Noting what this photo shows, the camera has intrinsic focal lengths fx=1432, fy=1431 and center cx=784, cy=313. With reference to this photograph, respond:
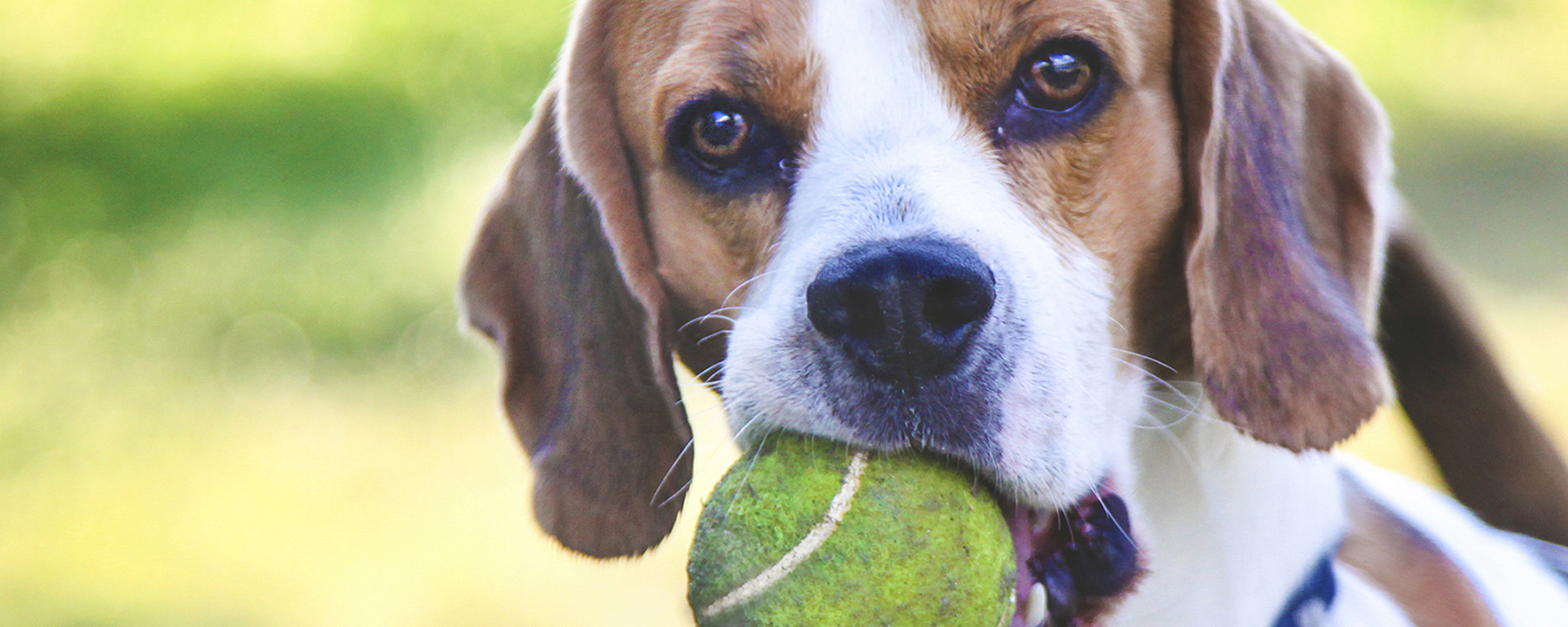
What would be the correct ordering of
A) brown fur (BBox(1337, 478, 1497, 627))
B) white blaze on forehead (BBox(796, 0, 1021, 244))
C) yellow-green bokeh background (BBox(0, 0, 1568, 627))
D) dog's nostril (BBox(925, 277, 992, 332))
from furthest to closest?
yellow-green bokeh background (BBox(0, 0, 1568, 627)), brown fur (BBox(1337, 478, 1497, 627)), white blaze on forehead (BBox(796, 0, 1021, 244)), dog's nostril (BBox(925, 277, 992, 332))

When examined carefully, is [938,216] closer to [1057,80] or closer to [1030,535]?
[1057,80]

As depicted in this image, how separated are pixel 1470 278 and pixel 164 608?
19.5 feet

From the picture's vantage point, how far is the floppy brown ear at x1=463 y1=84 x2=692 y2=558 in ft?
8.16

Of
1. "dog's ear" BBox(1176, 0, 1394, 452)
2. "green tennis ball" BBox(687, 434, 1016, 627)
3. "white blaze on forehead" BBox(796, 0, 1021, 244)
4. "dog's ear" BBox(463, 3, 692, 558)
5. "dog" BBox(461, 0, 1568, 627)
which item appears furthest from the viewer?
"dog's ear" BBox(463, 3, 692, 558)

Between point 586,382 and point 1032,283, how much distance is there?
3.03ft

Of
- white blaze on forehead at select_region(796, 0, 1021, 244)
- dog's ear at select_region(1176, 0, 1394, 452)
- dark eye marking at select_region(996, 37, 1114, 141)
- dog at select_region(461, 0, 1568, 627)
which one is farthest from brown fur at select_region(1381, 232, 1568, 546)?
white blaze on forehead at select_region(796, 0, 1021, 244)

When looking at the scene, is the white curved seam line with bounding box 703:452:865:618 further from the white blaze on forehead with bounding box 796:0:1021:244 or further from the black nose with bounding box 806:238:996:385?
the white blaze on forehead with bounding box 796:0:1021:244

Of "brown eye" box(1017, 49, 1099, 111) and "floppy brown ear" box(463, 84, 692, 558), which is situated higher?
"brown eye" box(1017, 49, 1099, 111)

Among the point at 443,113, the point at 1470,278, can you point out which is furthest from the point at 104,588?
the point at 1470,278

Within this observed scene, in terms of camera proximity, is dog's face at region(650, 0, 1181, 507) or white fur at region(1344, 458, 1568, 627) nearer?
dog's face at region(650, 0, 1181, 507)

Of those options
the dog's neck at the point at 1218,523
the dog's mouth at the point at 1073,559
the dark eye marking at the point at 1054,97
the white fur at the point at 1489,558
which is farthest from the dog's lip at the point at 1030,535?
the white fur at the point at 1489,558

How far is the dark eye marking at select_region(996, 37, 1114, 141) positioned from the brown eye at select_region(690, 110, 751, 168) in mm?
395

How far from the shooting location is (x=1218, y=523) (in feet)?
7.37

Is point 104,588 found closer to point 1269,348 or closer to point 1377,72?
point 1269,348
